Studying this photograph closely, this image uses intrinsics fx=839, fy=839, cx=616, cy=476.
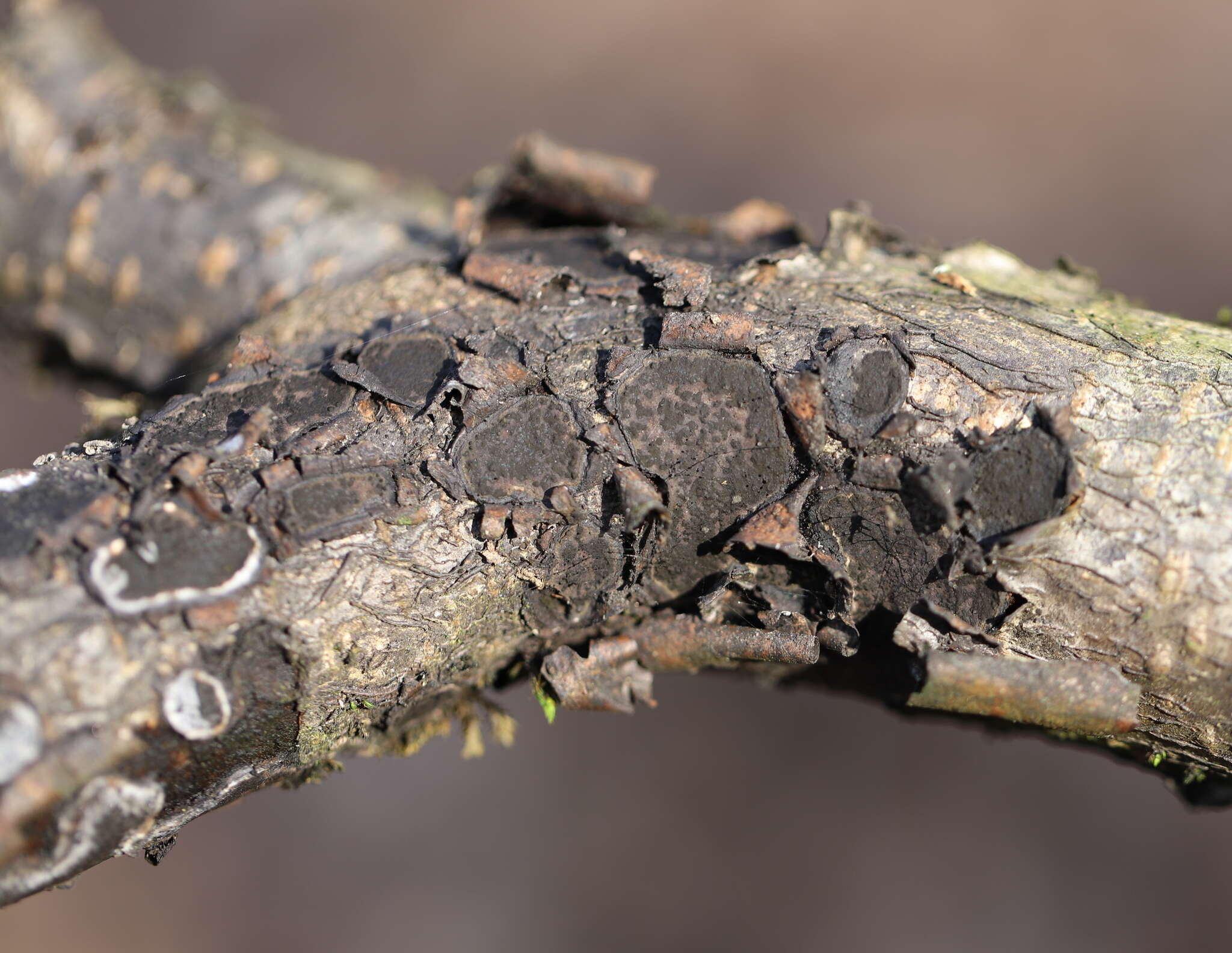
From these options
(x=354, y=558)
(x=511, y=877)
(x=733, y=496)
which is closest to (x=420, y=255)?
(x=354, y=558)

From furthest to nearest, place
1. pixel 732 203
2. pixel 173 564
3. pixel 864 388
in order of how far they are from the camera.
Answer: pixel 732 203
pixel 864 388
pixel 173 564

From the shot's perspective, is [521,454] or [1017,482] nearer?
[1017,482]

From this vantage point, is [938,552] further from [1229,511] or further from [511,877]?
[511,877]

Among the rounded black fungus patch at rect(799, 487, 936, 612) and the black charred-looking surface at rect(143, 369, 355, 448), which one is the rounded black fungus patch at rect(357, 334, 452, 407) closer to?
the black charred-looking surface at rect(143, 369, 355, 448)

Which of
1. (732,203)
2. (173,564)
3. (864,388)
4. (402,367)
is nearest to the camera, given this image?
(173,564)

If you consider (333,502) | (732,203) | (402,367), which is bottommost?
(333,502)

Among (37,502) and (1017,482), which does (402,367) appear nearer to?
(37,502)

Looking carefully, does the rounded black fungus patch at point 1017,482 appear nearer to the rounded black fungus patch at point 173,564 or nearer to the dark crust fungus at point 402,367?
the dark crust fungus at point 402,367

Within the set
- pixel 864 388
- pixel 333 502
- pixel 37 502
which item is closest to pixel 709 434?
pixel 864 388
